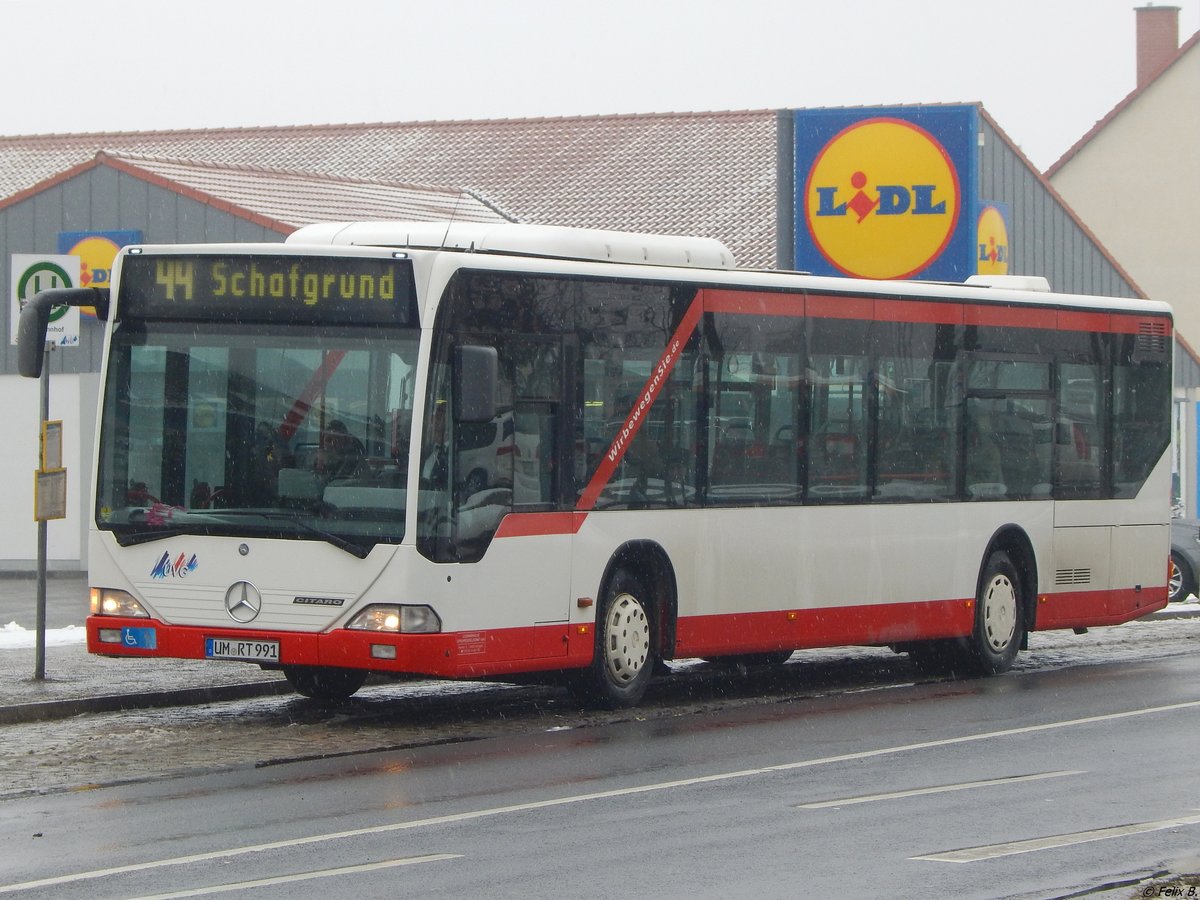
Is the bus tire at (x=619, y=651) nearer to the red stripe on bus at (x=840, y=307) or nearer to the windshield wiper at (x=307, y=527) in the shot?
the windshield wiper at (x=307, y=527)

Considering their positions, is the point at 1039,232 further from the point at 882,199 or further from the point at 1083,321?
the point at 1083,321

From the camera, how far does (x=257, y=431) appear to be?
13.7 meters

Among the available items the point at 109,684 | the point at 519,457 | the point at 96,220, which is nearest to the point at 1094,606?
the point at 519,457

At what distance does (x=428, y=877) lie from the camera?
8594 mm

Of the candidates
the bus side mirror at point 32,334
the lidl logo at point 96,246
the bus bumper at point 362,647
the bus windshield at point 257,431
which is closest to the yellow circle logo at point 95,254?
the lidl logo at point 96,246

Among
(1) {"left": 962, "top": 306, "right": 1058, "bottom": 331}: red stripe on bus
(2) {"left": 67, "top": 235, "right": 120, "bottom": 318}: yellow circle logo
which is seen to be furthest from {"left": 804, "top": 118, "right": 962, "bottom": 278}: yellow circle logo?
(2) {"left": 67, "top": 235, "right": 120, "bottom": 318}: yellow circle logo

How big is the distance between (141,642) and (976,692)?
20.6ft

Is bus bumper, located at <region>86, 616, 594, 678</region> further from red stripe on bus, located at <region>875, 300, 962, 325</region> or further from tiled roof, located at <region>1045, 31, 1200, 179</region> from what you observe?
tiled roof, located at <region>1045, 31, 1200, 179</region>

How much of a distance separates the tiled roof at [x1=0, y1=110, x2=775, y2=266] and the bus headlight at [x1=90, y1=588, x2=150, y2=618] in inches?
1088

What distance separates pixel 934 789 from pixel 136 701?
19.8 feet

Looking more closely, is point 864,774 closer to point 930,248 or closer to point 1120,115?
point 930,248

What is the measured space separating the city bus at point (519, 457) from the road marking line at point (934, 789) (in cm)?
343

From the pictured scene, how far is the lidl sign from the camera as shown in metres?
27.8

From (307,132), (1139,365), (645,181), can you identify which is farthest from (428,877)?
(307,132)
